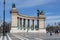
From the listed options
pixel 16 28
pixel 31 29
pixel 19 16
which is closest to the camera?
pixel 16 28

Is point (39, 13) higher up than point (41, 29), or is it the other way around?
point (39, 13)

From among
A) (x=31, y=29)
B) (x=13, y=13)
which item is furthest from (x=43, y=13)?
(x=13, y=13)

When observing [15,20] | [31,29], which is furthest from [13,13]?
[31,29]

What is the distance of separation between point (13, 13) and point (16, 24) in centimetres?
614

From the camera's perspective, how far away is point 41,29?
12375cm

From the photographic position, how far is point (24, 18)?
122312 mm

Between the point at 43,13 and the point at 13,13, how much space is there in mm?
20036

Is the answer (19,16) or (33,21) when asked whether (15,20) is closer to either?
(19,16)

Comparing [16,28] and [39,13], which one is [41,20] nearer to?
[39,13]

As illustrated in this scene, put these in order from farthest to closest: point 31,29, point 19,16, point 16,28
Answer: point 31,29 < point 19,16 < point 16,28

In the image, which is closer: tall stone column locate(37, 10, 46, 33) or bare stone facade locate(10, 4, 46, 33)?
bare stone facade locate(10, 4, 46, 33)

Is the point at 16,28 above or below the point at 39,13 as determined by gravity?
below

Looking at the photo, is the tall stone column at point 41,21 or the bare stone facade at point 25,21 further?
the tall stone column at point 41,21

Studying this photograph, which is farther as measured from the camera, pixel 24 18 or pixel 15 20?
A: pixel 24 18
